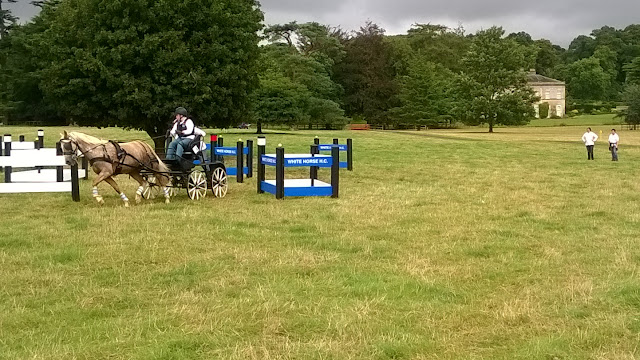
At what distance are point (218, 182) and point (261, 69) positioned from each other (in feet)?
47.5

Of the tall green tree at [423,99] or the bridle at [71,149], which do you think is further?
the tall green tree at [423,99]

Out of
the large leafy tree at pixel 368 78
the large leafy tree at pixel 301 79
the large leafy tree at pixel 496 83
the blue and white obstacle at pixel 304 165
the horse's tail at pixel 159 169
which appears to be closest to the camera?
the horse's tail at pixel 159 169

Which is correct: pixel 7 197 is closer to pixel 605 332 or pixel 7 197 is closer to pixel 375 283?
pixel 375 283

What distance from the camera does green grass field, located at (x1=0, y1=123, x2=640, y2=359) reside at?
5691mm

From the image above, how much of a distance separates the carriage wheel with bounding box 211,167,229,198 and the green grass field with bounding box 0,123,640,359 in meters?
0.80

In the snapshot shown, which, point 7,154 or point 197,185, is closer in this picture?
point 197,185

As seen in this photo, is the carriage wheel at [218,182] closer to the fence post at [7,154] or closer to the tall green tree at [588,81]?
the fence post at [7,154]

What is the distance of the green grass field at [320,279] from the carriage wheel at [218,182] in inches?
31.6

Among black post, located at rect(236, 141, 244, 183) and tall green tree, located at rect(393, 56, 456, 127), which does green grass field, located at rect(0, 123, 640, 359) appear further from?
tall green tree, located at rect(393, 56, 456, 127)

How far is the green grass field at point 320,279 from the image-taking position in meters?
5.69

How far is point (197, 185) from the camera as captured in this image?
15.5 metres

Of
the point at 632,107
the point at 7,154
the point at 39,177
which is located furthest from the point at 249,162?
the point at 632,107

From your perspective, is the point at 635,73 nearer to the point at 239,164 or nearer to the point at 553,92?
the point at 553,92

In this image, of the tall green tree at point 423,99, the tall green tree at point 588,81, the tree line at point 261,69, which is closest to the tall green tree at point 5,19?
the tree line at point 261,69
